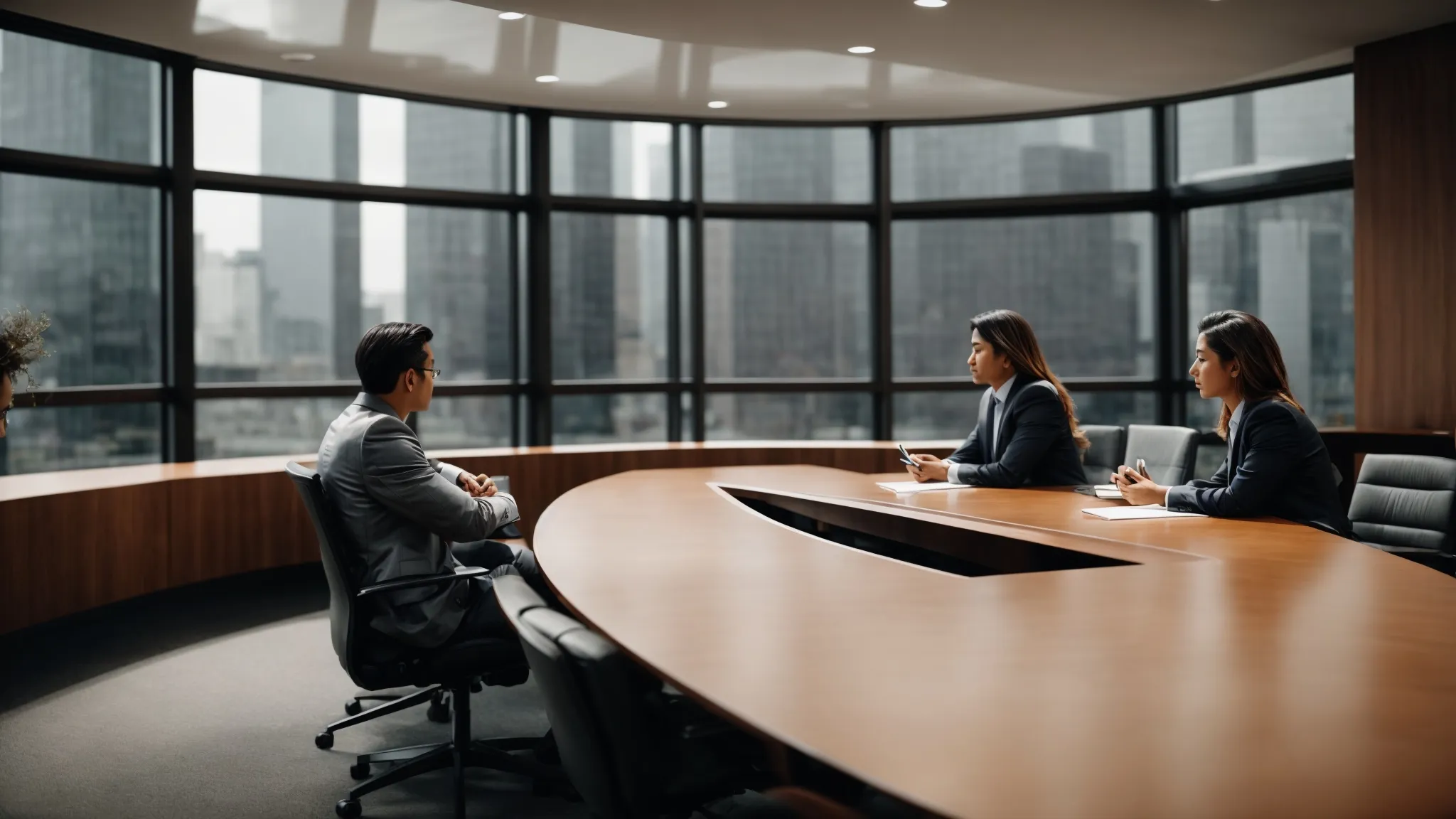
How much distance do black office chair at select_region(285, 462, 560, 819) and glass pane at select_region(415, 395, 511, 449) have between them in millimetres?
3727

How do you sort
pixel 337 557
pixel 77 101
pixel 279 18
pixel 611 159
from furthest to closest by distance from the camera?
1. pixel 611 159
2. pixel 77 101
3. pixel 279 18
4. pixel 337 557

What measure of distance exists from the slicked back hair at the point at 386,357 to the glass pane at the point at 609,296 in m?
3.83

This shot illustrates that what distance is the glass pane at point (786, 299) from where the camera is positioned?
7211 mm

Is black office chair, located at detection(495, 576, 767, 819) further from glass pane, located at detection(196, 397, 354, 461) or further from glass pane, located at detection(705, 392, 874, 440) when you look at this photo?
glass pane, located at detection(705, 392, 874, 440)

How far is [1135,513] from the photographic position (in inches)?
127

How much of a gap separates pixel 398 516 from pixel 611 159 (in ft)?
14.8

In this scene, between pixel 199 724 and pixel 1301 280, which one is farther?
pixel 1301 280

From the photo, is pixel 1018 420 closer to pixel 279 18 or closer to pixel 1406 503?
pixel 1406 503

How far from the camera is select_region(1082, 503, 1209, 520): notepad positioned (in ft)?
10.4

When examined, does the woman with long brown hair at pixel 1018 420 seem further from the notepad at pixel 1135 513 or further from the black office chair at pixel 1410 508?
the black office chair at pixel 1410 508

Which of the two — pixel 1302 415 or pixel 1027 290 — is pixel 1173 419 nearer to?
pixel 1027 290

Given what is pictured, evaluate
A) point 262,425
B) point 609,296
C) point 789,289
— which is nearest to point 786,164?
point 789,289

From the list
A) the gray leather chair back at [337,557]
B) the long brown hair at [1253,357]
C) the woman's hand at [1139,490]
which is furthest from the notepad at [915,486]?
the gray leather chair back at [337,557]

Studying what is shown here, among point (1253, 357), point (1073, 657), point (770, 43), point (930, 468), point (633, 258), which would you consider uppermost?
point (770, 43)
